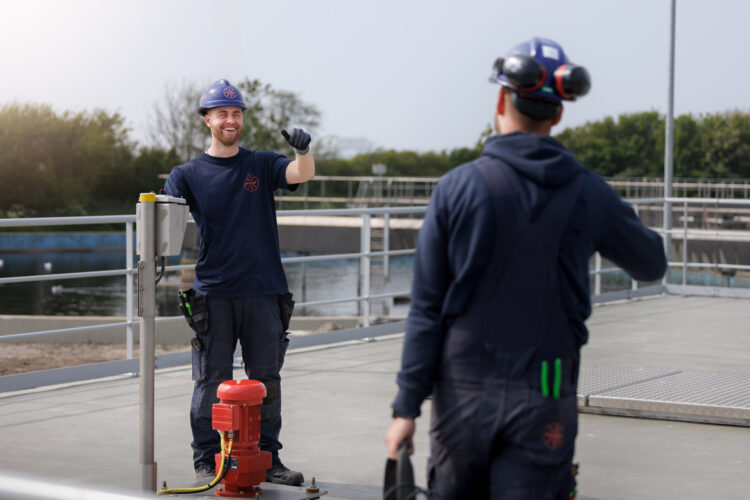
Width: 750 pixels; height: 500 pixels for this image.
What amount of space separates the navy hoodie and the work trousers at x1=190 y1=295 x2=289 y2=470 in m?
2.17

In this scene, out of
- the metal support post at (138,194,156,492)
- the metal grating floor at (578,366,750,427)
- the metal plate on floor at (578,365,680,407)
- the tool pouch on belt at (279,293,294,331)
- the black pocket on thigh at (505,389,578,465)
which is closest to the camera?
the black pocket on thigh at (505,389,578,465)

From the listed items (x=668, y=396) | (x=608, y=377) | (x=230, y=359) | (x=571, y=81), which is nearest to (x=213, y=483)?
(x=230, y=359)

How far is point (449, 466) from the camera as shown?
2.41 meters

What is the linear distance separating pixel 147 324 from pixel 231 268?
63 centimetres

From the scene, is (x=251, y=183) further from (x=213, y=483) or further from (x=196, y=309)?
(x=213, y=483)

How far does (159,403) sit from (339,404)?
1117mm

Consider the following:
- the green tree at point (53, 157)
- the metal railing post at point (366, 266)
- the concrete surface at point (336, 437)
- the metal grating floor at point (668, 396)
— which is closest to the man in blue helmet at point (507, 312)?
the concrete surface at point (336, 437)

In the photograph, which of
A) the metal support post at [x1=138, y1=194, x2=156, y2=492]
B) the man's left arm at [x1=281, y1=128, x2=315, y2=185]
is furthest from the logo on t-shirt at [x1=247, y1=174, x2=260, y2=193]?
the metal support post at [x1=138, y1=194, x2=156, y2=492]

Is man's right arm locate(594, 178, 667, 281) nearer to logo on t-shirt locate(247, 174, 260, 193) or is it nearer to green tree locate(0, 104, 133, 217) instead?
logo on t-shirt locate(247, 174, 260, 193)

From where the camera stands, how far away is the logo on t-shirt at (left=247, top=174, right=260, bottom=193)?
4551 millimetres

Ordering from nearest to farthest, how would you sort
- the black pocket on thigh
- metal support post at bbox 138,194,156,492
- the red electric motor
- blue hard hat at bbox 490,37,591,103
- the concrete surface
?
the black pocket on thigh < blue hard hat at bbox 490,37,591,103 < metal support post at bbox 138,194,156,492 < the red electric motor < the concrete surface

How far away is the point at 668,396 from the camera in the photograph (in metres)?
6.27

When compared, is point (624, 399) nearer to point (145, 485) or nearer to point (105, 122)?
point (145, 485)

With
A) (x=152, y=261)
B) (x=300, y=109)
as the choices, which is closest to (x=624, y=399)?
(x=152, y=261)
